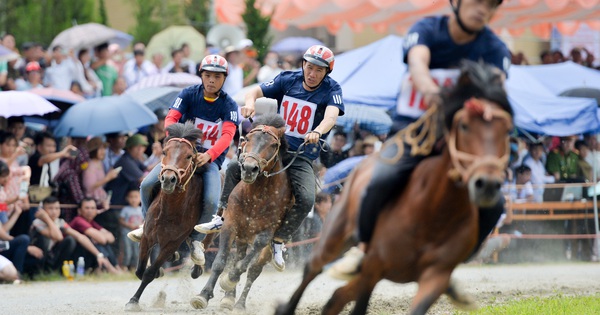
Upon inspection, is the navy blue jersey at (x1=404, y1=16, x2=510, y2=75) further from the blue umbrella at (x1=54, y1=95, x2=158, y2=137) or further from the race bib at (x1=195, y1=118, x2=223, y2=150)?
the blue umbrella at (x1=54, y1=95, x2=158, y2=137)

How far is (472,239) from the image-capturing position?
7180 mm

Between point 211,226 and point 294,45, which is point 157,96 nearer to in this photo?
point 211,226

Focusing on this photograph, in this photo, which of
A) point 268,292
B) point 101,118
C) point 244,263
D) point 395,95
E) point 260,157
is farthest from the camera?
point 395,95

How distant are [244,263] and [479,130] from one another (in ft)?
17.9

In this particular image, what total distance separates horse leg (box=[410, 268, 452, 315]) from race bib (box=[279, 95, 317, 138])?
16.4 feet

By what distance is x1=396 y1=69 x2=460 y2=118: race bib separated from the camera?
7.64 m

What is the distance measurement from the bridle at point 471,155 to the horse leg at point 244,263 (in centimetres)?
512

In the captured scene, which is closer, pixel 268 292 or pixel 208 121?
pixel 208 121

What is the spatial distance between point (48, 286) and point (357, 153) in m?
6.26

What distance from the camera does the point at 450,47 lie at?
302 inches

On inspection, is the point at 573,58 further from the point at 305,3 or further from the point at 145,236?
the point at 145,236

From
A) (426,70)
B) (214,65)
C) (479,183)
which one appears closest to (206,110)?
(214,65)

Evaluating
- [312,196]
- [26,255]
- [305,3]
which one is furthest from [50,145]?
[305,3]

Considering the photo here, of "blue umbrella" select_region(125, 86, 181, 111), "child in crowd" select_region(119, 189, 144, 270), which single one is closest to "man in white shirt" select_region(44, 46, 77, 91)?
"blue umbrella" select_region(125, 86, 181, 111)
